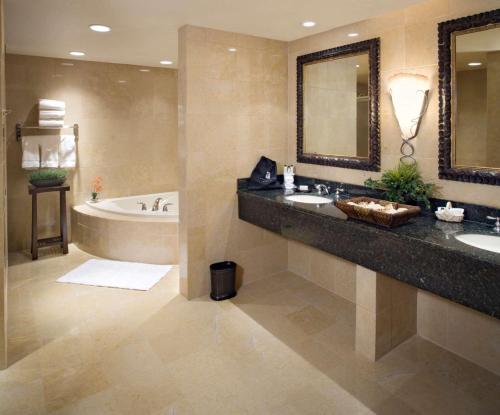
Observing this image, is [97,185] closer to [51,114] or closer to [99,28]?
[51,114]

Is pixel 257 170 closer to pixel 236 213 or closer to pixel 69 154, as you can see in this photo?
pixel 236 213

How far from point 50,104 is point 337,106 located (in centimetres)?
325

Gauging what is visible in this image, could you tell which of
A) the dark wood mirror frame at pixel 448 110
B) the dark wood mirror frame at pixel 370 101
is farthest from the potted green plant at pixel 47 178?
the dark wood mirror frame at pixel 448 110

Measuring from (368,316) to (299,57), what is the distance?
2310mm

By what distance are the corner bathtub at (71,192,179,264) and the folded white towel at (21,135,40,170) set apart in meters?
0.70

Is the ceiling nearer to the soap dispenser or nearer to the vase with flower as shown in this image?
the soap dispenser

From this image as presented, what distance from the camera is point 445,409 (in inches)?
79.0

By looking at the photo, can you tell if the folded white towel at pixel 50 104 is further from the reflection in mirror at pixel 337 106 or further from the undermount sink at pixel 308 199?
the undermount sink at pixel 308 199

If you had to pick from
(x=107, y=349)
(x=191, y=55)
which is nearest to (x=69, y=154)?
(x=191, y=55)

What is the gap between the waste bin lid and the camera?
331 centimetres

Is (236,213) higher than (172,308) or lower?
higher

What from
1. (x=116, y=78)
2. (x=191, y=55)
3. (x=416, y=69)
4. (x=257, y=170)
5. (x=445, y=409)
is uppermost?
(x=116, y=78)

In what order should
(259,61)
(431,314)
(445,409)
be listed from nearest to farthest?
(445,409) < (431,314) < (259,61)

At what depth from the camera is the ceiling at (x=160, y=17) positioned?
2523mm
